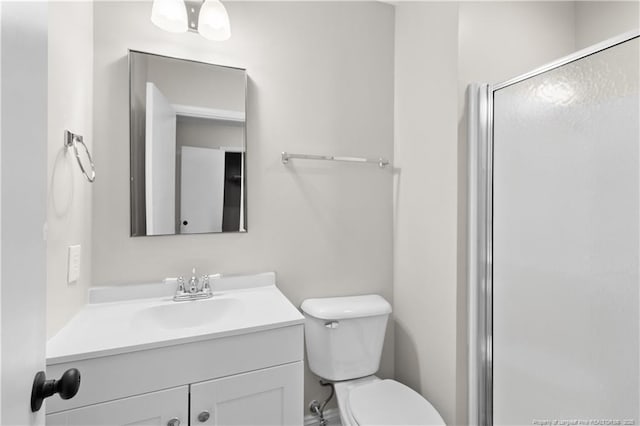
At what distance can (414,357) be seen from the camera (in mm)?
1727

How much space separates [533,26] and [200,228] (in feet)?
6.12

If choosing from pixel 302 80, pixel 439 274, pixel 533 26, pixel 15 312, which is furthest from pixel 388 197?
pixel 15 312

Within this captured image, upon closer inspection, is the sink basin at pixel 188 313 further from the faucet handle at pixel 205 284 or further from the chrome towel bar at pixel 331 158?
the chrome towel bar at pixel 331 158

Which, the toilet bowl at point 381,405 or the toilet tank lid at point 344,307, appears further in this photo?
the toilet tank lid at point 344,307

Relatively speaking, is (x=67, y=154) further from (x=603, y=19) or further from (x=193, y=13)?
(x=603, y=19)

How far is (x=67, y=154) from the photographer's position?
1.12 meters

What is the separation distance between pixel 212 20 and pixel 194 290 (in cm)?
115

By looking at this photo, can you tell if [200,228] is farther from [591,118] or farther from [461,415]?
[591,118]

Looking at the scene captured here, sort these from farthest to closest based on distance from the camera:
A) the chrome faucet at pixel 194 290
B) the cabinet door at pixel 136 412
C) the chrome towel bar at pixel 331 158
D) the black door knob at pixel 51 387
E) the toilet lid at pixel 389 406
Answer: the chrome towel bar at pixel 331 158 < the chrome faucet at pixel 194 290 < the toilet lid at pixel 389 406 < the cabinet door at pixel 136 412 < the black door knob at pixel 51 387

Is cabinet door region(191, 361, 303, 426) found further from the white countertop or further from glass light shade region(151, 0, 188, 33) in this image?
glass light shade region(151, 0, 188, 33)

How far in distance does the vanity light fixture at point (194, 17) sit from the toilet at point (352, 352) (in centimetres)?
130

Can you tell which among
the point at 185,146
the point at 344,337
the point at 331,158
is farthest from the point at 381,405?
the point at 185,146

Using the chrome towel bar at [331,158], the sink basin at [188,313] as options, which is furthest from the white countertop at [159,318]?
the chrome towel bar at [331,158]

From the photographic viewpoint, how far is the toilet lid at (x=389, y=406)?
1.29 metres
